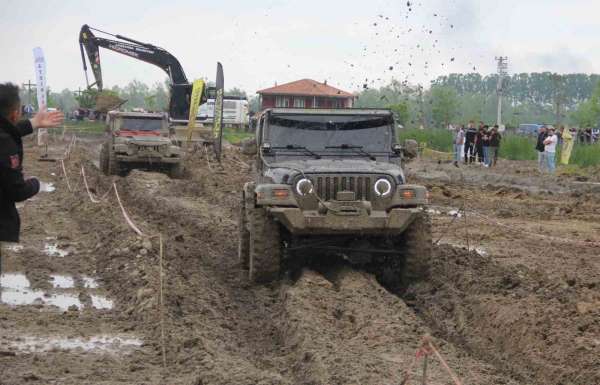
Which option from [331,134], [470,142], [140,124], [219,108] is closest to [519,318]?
[331,134]

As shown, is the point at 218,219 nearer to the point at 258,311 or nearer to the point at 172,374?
the point at 258,311

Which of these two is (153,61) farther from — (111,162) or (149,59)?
(111,162)

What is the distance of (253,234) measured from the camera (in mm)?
9562

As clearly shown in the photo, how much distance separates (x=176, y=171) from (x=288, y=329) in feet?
53.1

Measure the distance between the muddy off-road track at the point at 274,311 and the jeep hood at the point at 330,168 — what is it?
110 cm

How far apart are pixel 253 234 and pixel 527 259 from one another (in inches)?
170

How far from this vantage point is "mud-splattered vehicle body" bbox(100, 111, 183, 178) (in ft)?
74.9

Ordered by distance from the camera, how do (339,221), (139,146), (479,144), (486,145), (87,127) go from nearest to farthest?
(339,221)
(139,146)
(486,145)
(479,144)
(87,127)

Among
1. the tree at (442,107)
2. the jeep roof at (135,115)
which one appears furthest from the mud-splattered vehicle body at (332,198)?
the tree at (442,107)

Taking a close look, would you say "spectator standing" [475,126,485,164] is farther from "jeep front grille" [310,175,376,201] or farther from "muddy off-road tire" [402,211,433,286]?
"jeep front grille" [310,175,376,201]

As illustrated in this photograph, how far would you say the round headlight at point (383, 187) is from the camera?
9516mm

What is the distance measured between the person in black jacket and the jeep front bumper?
4.22 metres

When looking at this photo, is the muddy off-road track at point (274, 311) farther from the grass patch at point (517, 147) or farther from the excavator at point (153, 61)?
the excavator at point (153, 61)

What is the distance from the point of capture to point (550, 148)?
26250 mm
